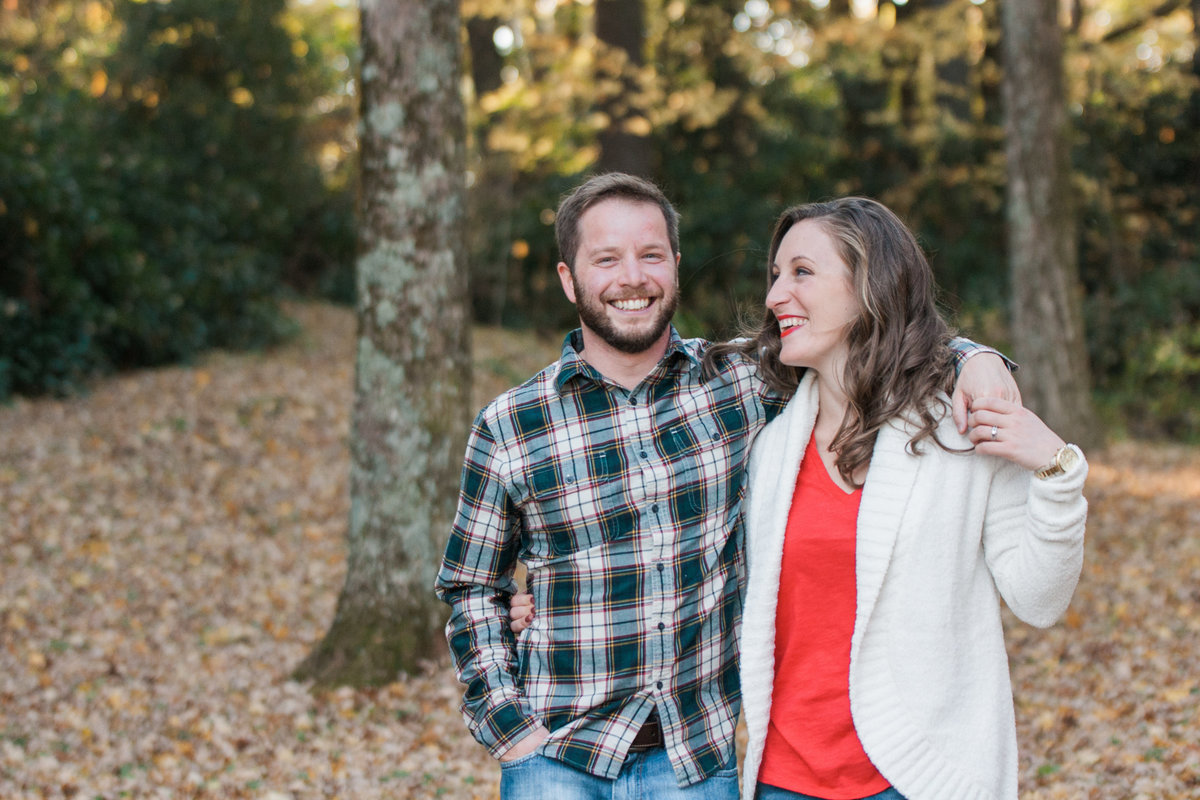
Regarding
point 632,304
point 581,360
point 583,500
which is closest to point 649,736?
point 583,500

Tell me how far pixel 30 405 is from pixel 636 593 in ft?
30.1

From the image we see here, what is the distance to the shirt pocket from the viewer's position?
264 cm

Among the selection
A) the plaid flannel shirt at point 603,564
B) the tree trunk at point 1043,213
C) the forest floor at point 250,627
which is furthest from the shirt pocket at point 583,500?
the tree trunk at point 1043,213

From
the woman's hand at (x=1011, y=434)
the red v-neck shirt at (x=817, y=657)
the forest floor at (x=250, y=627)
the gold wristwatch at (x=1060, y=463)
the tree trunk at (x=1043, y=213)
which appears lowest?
the forest floor at (x=250, y=627)

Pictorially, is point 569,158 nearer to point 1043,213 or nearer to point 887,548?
point 1043,213

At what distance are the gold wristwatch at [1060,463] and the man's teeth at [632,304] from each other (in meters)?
1.03

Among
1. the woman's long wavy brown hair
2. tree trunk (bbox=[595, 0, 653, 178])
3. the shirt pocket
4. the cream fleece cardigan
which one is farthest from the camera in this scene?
tree trunk (bbox=[595, 0, 653, 178])

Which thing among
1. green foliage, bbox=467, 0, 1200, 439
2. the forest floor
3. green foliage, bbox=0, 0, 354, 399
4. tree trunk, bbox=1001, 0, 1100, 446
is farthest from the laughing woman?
green foliage, bbox=0, 0, 354, 399

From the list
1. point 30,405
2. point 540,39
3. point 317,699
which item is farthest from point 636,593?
point 540,39

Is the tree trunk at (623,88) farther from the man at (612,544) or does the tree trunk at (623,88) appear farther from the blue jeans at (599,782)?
the blue jeans at (599,782)

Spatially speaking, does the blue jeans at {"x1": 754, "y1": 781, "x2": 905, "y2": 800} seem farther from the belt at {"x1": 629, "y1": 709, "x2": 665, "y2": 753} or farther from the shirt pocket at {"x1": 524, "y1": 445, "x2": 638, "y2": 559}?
the shirt pocket at {"x1": 524, "y1": 445, "x2": 638, "y2": 559}

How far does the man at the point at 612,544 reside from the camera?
2.60 meters

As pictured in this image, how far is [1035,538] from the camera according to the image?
2.31m

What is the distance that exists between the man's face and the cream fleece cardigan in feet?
2.23
